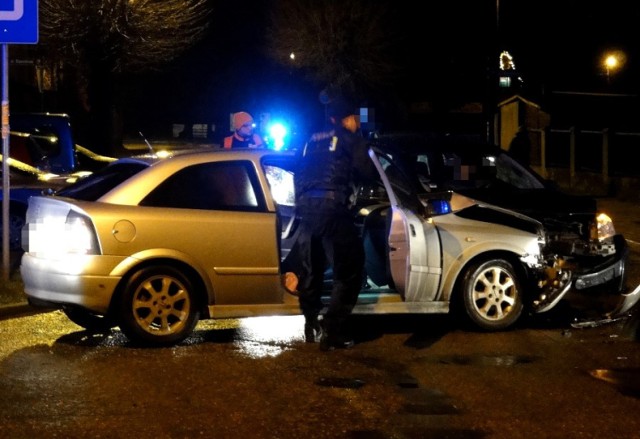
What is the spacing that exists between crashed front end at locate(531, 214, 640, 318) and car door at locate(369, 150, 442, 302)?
0.96 metres

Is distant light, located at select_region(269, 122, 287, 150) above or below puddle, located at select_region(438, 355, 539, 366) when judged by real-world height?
above

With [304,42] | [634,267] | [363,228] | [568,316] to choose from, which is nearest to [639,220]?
[634,267]

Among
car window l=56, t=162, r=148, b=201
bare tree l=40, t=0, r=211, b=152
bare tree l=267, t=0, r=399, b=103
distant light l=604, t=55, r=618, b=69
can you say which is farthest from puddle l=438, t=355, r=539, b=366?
bare tree l=267, t=0, r=399, b=103

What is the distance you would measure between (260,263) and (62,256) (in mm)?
1424

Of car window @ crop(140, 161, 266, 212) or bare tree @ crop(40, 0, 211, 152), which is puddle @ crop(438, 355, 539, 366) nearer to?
car window @ crop(140, 161, 266, 212)

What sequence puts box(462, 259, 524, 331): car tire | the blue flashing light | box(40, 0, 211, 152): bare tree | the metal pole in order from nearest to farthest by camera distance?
box(462, 259, 524, 331): car tire
the metal pole
the blue flashing light
box(40, 0, 211, 152): bare tree

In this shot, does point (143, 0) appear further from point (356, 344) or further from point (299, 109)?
point (299, 109)

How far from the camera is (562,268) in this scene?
871 cm

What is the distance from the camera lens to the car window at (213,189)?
26.1ft

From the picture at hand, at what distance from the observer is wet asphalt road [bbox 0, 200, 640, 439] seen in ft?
19.4

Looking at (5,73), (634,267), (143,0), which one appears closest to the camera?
(5,73)

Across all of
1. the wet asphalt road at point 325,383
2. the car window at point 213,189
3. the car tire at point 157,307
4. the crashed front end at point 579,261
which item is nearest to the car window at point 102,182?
the car window at point 213,189

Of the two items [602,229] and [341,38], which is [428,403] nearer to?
[602,229]

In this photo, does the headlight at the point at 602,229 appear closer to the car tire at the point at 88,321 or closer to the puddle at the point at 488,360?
the puddle at the point at 488,360
